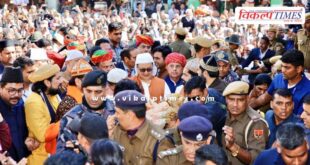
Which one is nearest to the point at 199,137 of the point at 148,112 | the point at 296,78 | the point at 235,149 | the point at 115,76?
the point at 235,149

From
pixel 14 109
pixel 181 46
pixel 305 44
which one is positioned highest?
pixel 14 109

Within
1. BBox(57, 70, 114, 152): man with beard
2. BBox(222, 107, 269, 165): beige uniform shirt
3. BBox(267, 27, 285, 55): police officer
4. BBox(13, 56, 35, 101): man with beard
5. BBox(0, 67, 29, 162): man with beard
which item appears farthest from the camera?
BBox(267, 27, 285, 55): police officer

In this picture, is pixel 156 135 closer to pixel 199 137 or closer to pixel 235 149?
pixel 199 137

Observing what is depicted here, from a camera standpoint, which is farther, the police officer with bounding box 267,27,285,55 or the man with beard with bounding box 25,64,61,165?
the police officer with bounding box 267,27,285,55

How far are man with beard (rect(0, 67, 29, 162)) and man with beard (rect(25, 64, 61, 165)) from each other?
7 centimetres

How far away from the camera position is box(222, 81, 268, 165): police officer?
18.2 ft

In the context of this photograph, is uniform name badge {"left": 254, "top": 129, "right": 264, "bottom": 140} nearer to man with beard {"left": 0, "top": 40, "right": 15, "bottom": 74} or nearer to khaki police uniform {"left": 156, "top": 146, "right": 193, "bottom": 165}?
khaki police uniform {"left": 156, "top": 146, "right": 193, "bottom": 165}

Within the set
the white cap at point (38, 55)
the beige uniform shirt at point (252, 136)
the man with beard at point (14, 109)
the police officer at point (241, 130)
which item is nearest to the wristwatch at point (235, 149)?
the police officer at point (241, 130)

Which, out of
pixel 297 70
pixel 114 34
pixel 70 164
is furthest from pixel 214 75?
pixel 70 164

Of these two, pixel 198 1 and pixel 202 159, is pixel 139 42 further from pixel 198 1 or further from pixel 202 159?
pixel 198 1

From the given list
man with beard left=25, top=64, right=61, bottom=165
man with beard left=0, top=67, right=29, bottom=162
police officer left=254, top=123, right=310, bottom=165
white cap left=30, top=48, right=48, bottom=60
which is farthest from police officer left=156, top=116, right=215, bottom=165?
white cap left=30, top=48, right=48, bottom=60

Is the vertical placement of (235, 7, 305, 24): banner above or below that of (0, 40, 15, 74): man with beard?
above

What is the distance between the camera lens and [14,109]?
6.55 metres

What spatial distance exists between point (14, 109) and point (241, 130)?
2.05 meters
